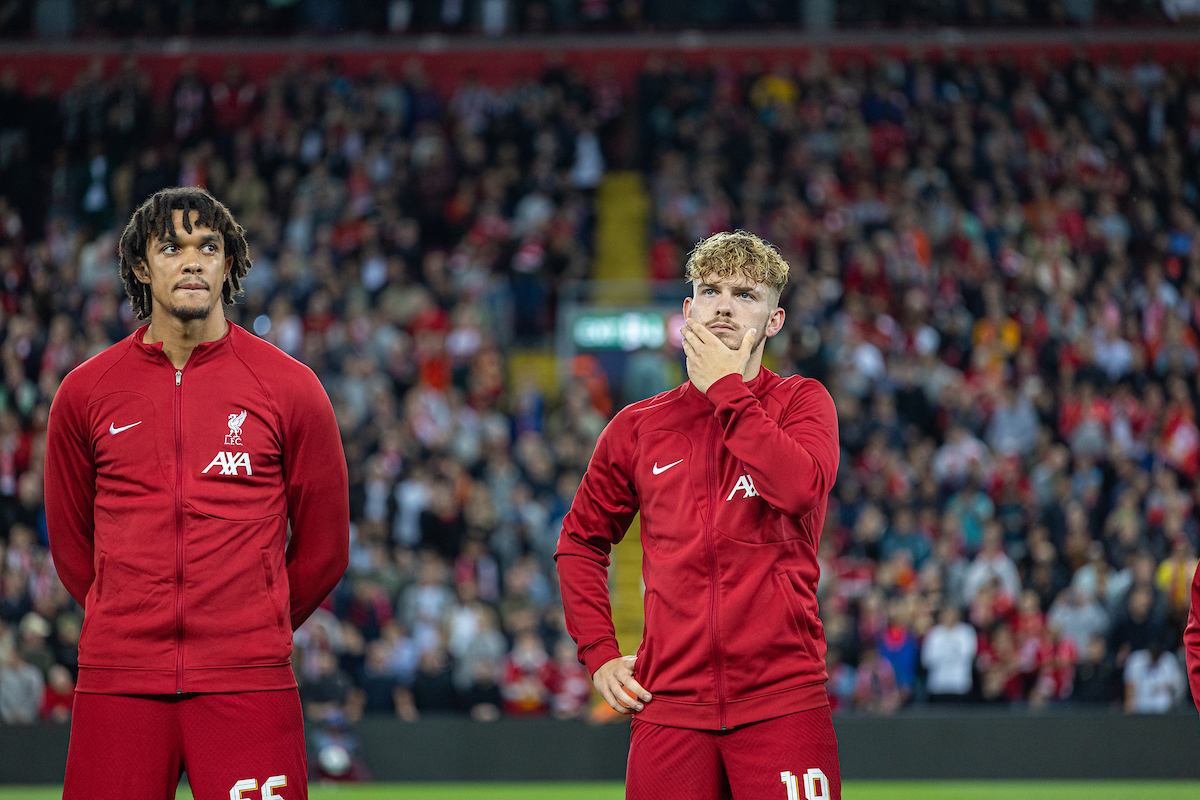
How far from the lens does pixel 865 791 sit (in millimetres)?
11016

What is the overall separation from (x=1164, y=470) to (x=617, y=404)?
6075 millimetres

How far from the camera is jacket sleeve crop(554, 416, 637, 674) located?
407 centimetres

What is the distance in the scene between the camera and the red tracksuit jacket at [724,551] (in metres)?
Answer: 3.72

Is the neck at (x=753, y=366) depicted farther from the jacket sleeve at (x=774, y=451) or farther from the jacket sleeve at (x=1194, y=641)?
the jacket sleeve at (x=1194, y=641)

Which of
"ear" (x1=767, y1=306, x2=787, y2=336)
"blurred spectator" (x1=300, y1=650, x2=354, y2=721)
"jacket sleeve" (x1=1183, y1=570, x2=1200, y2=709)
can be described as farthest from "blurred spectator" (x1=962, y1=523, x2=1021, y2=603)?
"ear" (x1=767, y1=306, x2=787, y2=336)

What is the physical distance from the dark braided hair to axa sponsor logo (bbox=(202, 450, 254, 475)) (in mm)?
591

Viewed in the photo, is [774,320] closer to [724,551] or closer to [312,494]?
[724,551]

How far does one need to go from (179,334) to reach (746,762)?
1.99 m

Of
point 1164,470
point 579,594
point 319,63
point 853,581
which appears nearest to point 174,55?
point 319,63

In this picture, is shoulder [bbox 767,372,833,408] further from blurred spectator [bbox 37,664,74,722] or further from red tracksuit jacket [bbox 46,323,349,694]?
blurred spectator [bbox 37,664,74,722]

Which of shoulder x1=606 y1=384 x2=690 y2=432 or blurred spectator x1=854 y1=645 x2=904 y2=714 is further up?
shoulder x1=606 y1=384 x2=690 y2=432

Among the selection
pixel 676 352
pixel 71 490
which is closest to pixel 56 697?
pixel 676 352

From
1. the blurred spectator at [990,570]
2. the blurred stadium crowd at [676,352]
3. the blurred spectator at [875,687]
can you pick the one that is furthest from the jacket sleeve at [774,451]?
the blurred spectator at [990,570]

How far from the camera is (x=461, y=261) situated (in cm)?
1741
